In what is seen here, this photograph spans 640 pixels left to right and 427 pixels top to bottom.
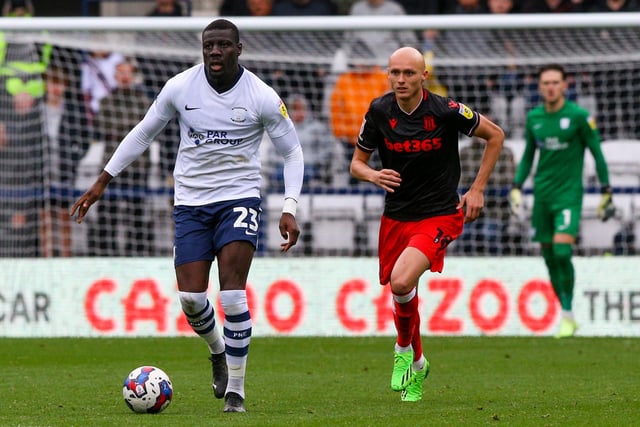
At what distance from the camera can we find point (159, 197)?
16.4 metres

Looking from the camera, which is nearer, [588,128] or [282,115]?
[282,115]

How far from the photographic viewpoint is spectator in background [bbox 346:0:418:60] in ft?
59.4

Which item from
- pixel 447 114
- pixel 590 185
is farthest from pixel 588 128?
pixel 447 114

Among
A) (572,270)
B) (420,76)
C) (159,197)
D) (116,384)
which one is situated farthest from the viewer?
(159,197)

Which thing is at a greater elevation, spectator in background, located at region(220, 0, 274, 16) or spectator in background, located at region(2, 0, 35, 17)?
spectator in background, located at region(2, 0, 35, 17)

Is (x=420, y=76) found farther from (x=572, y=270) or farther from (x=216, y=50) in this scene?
(x=572, y=270)

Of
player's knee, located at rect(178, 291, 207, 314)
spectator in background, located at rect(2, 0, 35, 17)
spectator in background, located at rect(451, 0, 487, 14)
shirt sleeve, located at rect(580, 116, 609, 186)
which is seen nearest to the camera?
player's knee, located at rect(178, 291, 207, 314)

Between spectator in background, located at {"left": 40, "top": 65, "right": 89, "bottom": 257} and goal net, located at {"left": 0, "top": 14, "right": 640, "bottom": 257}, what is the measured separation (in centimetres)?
2

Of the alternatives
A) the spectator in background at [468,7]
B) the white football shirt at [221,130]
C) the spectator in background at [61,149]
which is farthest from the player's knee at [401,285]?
the spectator in background at [468,7]

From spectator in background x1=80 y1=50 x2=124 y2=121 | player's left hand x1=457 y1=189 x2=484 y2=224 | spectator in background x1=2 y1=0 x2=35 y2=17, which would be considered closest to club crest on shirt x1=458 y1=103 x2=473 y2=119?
player's left hand x1=457 y1=189 x2=484 y2=224

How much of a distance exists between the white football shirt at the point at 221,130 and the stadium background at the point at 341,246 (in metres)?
6.47

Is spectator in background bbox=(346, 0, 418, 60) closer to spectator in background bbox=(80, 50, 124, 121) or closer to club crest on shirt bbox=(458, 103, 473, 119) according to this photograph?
spectator in background bbox=(80, 50, 124, 121)

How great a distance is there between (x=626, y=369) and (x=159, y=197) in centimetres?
727

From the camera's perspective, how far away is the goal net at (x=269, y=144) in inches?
646
